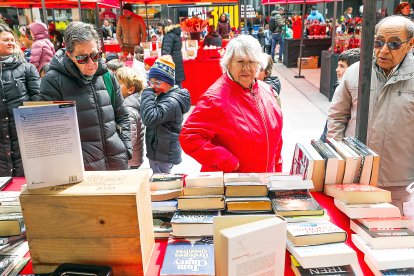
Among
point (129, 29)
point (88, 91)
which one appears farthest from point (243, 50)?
point (129, 29)

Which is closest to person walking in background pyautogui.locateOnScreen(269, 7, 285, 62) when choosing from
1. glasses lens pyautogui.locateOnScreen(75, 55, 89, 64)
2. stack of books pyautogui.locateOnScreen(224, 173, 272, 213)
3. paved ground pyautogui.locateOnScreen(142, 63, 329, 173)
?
paved ground pyautogui.locateOnScreen(142, 63, 329, 173)

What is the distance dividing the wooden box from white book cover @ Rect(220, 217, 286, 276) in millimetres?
349

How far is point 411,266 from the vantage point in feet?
3.91

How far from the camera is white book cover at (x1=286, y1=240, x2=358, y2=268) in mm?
1204

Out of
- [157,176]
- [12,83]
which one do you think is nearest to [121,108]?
[12,83]

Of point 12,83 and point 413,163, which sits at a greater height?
point 12,83

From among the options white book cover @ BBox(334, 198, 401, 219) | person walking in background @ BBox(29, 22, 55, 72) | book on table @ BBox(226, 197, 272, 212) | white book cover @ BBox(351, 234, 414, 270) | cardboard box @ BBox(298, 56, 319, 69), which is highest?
person walking in background @ BBox(29, 22, 55, 72)

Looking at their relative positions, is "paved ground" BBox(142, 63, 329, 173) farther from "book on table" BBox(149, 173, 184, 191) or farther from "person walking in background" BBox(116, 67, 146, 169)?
"book on table" BBox(149, 173, 184, 191)

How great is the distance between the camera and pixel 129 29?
8258 millimetres

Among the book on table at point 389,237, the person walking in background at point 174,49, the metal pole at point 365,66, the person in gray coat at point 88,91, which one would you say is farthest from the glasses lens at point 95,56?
the person walking in background at point 174,49

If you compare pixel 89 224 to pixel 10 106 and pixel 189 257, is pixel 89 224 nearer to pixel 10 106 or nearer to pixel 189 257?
pixel 189 257

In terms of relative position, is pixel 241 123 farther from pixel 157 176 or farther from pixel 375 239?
pixel 375 239

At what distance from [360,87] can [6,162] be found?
2444 millimetres

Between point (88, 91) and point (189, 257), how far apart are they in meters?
1.44
